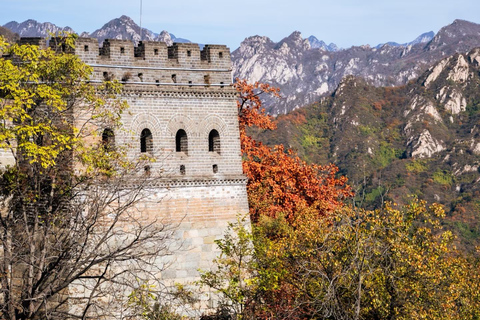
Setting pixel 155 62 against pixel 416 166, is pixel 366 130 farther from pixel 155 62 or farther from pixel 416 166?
pixel 155 62

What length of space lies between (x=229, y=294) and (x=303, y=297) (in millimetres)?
2766

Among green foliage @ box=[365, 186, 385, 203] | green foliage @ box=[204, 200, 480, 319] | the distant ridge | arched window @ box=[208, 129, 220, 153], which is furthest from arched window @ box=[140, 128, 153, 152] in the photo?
the distant ridge

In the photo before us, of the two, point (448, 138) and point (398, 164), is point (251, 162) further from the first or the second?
point (448, 138)

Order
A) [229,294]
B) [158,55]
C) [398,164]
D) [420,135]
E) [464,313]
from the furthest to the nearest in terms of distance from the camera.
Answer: [420,135], [398,164], [158,55], [464,313], [229,294]

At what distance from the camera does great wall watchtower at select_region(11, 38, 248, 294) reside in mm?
20453

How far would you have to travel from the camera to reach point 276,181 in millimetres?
31156

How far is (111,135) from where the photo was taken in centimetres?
2017

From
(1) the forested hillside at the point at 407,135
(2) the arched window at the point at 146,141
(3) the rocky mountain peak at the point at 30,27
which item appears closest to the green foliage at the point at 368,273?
(2) the arched window at the point at 146,141

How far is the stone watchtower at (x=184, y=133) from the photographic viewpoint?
20.5 meters

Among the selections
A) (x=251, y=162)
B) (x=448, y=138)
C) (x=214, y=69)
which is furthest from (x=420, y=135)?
(x=214, y=69)

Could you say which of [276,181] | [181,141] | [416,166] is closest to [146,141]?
[181,141]

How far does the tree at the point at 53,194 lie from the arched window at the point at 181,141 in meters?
2.26

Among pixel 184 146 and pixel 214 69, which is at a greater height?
pixel 214 69

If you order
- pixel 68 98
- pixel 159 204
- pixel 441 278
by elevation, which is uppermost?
pixel 68 98
